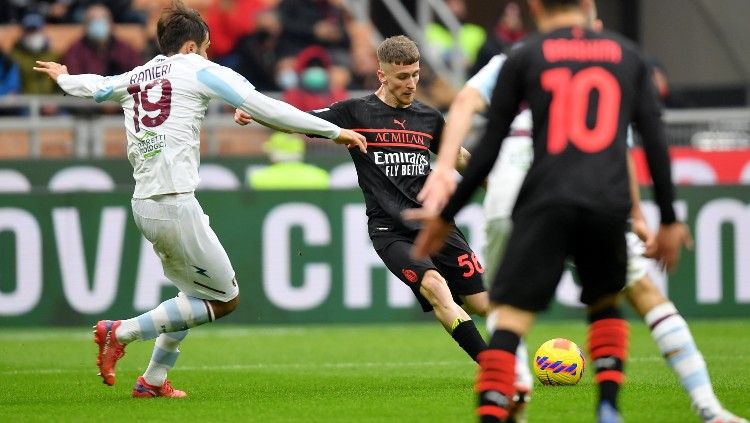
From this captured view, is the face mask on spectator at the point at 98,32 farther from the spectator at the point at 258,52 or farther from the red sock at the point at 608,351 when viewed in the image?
the red sock at the point at 608,351

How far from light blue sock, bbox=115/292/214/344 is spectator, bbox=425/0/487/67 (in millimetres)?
13109

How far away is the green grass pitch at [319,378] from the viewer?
26.3 feet

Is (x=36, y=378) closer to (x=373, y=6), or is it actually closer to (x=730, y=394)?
(x=730, y=394)

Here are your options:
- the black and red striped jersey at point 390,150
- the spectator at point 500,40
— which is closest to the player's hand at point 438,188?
the black and red striped jersey at point 390,150

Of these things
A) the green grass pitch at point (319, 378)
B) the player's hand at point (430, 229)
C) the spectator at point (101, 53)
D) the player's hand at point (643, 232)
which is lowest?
the green grass pitch at point (319, 378)

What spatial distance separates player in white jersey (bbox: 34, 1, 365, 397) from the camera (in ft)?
28.2

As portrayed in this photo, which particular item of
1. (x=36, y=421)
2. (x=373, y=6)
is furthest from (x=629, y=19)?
(x=36, y=421)

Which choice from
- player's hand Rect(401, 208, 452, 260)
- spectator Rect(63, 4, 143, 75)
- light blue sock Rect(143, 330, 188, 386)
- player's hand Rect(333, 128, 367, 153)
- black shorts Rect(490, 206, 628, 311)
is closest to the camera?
black shorts Rect(490, 206, 628, 311)

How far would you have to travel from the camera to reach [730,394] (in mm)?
8617

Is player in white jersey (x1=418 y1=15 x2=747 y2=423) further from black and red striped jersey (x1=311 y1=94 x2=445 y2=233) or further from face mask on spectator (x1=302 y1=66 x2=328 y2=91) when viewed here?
face mask on spectator (x1=302 y1=66 x2=328 y2=91)

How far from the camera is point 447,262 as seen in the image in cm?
920

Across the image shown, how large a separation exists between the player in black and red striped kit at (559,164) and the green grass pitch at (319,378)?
1760mm

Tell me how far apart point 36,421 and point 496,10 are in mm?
19390

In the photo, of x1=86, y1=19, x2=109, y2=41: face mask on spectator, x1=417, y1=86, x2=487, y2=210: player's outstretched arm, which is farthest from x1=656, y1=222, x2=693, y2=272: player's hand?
x1=86, y1=19, x2=109, y2=41: face mask on spectator
